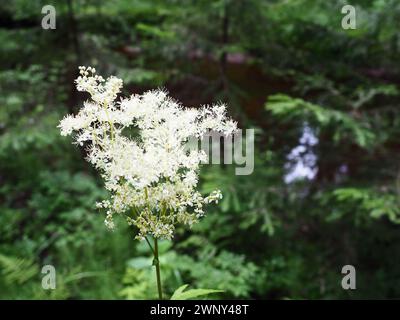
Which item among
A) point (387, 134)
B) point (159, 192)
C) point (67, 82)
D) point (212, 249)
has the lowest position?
point (212, 249)

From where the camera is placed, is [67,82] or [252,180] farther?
[67,82]

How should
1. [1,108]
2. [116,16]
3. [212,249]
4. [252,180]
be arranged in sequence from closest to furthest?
A: [212,249], [252,180], [1,108], [116,16]

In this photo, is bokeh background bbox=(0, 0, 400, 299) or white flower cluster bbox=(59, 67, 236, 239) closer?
white flower cluster bbox=(59, 67, 236, 239)

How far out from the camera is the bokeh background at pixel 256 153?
413cm

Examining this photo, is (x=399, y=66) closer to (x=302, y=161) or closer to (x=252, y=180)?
(x=302, y=161)

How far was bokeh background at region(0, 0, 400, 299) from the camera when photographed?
4133 mm

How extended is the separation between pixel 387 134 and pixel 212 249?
6.63ft

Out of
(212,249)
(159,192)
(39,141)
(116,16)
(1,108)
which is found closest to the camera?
(159,192)

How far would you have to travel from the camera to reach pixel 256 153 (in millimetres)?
4645

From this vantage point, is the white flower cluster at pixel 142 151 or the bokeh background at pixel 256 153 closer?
the white flower cluster at pixel 142 151

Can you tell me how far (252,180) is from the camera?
14.6 ft

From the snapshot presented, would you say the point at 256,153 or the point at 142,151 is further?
the point at 256,153

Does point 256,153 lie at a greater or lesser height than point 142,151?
greater

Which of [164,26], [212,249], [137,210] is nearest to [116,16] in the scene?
[164,26]
